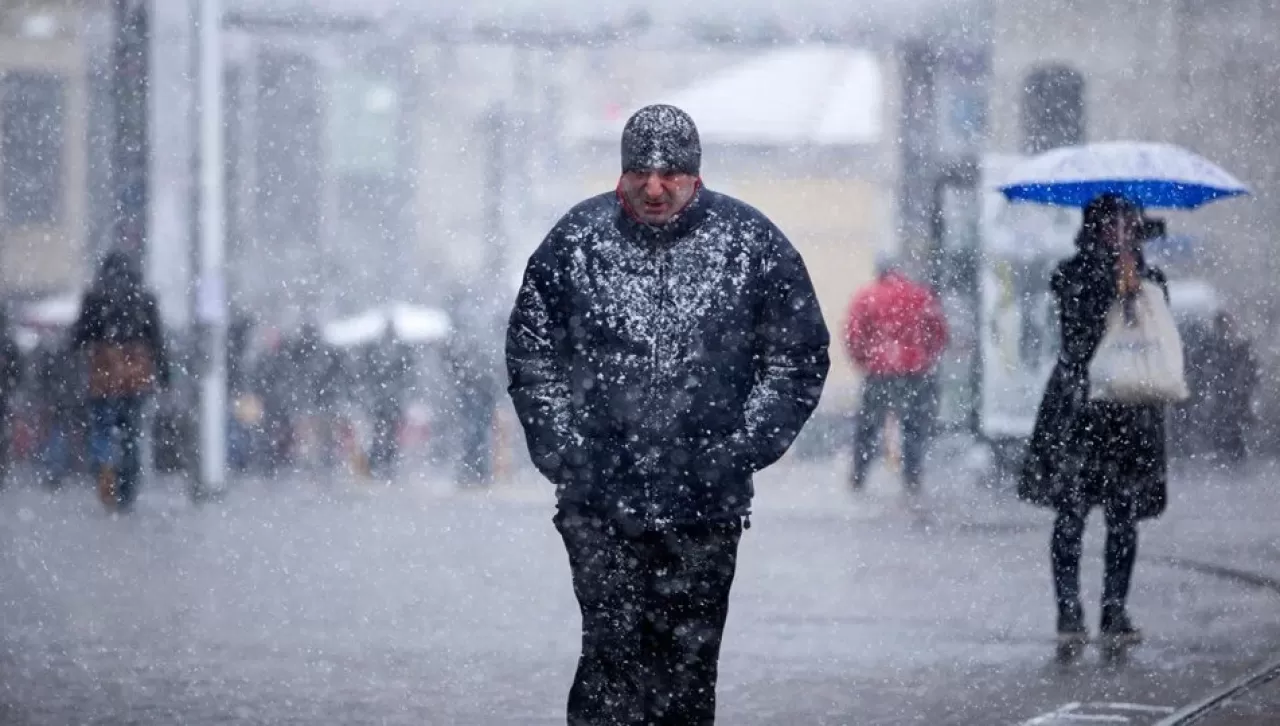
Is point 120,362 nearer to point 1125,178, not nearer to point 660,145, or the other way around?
point 1125,178

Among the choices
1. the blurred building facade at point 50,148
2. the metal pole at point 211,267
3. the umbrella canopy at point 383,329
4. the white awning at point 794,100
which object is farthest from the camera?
the blurred building facade at point 50,148

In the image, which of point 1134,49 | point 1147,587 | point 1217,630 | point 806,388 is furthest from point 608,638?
point 1134,49

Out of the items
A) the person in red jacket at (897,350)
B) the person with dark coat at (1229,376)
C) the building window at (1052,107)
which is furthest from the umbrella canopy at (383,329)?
the person with dark coat at (1229,376)

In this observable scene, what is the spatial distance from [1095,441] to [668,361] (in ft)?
12.5

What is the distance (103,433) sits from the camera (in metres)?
15.2

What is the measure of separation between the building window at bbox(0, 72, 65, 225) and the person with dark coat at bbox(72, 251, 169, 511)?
25323 mm

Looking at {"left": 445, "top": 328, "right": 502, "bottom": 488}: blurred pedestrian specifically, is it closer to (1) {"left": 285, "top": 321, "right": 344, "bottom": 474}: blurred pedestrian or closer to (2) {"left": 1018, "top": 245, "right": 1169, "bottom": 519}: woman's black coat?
(1) {"left": 285, "top": 321, "right": 344, "bottom": 474}: blurred pedestrian

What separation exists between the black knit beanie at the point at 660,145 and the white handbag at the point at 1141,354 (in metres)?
3.73

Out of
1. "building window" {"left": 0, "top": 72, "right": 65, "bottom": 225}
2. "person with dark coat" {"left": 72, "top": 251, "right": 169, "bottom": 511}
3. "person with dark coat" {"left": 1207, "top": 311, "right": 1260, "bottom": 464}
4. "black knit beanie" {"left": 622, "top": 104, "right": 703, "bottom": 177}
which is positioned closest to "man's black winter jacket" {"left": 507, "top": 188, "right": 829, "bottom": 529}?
"black knit beanie" {"left": 622, "top": 104, "right": 703, "bottom": 177}

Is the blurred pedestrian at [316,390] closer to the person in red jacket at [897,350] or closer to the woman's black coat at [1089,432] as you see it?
the person in red jacket at [897,350]

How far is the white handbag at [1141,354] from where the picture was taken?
26.2 feet

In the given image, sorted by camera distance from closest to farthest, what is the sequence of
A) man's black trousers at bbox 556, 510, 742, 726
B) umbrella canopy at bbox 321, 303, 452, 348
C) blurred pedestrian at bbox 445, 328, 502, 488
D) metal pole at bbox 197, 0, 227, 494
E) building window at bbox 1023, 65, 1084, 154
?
man's black trousers at bbox 556, 510, 742, 726, metal pole at bbox 197, 0, 227, 494, blurred pedestrian at bbox 445, 328, 502, 488, building window at bbox 1023, 65, 1084, 154, umbrella canopy at bbox 321, 303, 452, 348

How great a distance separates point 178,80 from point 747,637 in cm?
966

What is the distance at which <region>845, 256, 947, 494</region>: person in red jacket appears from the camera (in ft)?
51.3
